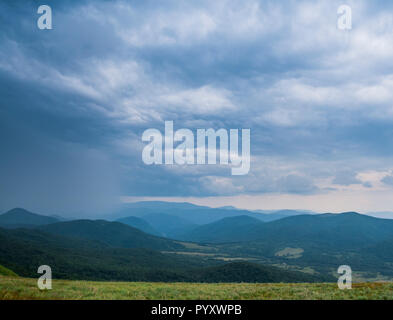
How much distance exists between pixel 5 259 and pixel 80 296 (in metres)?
224

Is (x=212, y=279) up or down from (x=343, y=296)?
down

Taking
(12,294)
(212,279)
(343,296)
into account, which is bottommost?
(212,279)

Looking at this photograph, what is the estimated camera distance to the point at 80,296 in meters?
21.2

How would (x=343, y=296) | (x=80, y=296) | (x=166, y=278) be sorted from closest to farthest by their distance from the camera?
(x=80, y=296)
(x=343, y=296)
(x=166, y=278)

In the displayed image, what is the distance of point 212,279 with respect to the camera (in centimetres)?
17738

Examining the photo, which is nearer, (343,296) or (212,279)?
(343,296)
